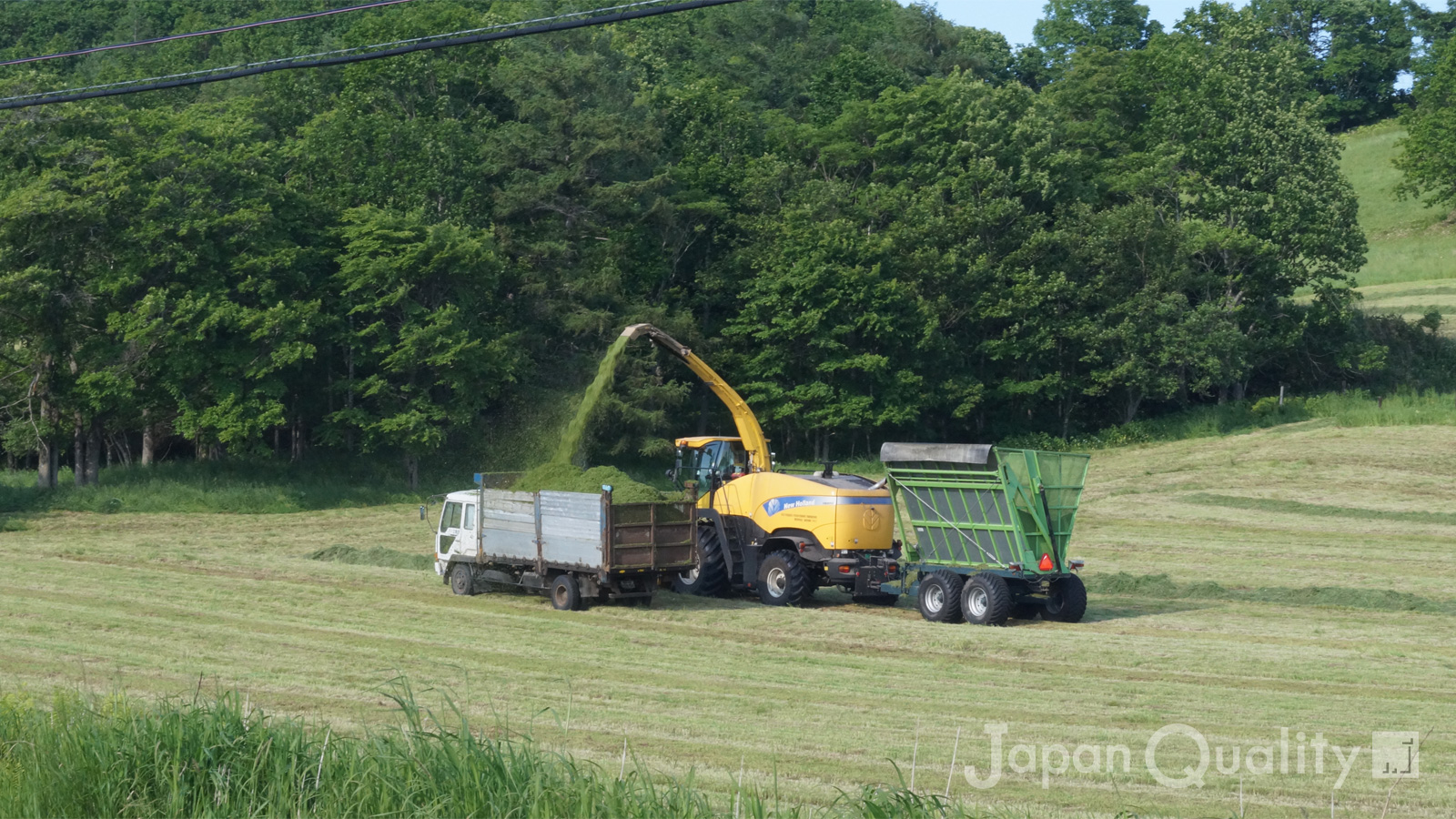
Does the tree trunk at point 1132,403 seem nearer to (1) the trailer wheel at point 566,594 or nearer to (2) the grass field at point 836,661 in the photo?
(2) the grass field at point 836,661

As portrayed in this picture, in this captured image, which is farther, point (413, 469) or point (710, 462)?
point (413, 469)

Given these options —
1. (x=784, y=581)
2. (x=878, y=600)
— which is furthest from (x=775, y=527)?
(x=878, y=600)

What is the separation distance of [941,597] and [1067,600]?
182 cm

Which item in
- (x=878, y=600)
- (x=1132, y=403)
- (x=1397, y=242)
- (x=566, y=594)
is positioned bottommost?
(x=878, y=600)

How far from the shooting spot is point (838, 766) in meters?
10.9

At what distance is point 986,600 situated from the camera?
1930 centimetres

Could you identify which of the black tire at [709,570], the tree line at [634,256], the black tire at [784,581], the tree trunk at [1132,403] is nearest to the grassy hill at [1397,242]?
the tree line at [634,256]

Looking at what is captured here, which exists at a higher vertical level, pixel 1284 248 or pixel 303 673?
pixel 1284 248

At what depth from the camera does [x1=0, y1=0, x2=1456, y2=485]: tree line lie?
3934cm

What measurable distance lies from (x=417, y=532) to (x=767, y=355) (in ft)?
68.8

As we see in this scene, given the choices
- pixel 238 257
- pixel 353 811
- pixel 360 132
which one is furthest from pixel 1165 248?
pixel 353 811

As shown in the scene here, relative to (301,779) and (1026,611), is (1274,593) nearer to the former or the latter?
(1026,611)

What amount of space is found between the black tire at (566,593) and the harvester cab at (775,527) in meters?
1.81

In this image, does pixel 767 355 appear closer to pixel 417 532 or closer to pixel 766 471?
pixel 417 532
